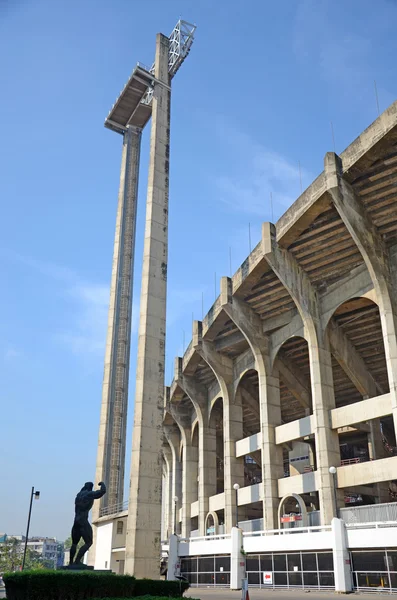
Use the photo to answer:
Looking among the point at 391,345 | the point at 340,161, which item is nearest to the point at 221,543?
the point at 391,345

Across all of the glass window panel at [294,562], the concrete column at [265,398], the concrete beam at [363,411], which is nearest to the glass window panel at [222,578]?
the concrete column at [265,398]

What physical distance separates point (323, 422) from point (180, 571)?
1576 centimetres

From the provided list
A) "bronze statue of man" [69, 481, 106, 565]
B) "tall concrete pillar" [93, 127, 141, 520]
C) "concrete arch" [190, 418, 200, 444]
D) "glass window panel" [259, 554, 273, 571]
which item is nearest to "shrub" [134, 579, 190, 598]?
"bronze statue of man" [69, 481, 106, 565]

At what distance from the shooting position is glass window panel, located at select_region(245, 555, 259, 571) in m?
33.1

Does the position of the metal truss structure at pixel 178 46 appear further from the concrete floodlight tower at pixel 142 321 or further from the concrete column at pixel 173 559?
the concrete column at pixel 173 559

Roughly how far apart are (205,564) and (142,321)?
56.7ft

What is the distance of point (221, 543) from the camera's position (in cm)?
3550

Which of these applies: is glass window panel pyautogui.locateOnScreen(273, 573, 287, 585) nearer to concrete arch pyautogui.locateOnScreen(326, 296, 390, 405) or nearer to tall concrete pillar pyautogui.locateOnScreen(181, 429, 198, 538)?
concrete arch pyautogui.locateOnScreen(326, 296, 390, 405)

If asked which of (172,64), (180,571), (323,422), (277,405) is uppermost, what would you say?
(172,64)

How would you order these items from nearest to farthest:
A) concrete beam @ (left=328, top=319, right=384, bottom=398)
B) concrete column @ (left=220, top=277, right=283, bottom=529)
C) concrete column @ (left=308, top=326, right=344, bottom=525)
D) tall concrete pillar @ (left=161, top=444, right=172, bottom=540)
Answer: concrete column @ (left=308, top=326, right=344, bottom=525) < concrete column @ (left=220, top=277, right=283, bottom=529) < concrete beam @ (left=328, top=319, right=384, bottom=398) < tall concrete pillar @ (left=161, top=444, right=172, bottom=540)

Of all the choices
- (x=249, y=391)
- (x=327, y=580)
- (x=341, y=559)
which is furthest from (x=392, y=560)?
(x=249, y=391)

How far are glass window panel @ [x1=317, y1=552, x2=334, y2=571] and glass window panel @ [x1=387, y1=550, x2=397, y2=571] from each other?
11.0 feet

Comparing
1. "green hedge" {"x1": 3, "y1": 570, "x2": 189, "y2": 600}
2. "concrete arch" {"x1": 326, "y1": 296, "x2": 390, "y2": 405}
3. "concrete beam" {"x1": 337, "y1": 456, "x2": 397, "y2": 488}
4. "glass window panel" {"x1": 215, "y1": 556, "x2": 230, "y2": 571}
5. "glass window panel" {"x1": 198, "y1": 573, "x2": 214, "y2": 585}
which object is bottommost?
"glass window panel" {"x1": 198, "y1": 573, "x2": 214, "y2": 585}

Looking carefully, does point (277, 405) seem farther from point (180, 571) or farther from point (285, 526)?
point (180, 571)
